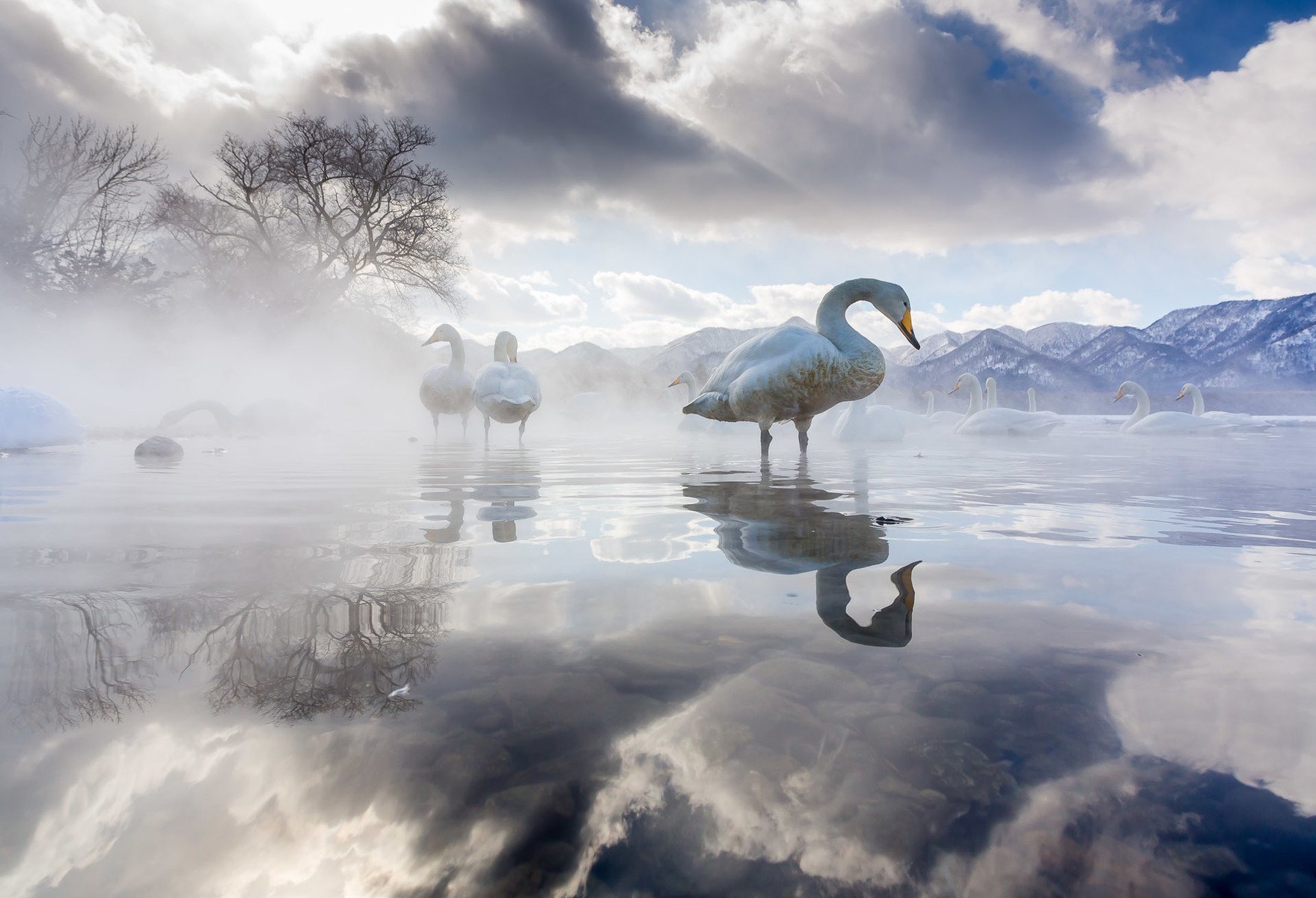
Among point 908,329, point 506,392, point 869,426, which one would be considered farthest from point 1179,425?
point 506,392

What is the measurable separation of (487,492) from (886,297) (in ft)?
15.6

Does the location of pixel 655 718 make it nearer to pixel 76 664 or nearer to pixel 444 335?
pixel 76 664

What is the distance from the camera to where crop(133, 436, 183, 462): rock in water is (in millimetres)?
6246

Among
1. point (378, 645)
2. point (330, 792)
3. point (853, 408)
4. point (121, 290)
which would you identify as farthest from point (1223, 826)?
point (121, 290)

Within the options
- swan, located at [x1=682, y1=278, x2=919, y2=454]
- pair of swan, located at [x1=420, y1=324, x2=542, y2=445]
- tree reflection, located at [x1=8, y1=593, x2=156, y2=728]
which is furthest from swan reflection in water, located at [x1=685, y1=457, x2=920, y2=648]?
pair of swan, located at [x1=420, y1=324, x2=542, y2=445]

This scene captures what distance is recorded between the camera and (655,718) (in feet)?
3.11

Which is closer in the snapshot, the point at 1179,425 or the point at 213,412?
the point at 213,412

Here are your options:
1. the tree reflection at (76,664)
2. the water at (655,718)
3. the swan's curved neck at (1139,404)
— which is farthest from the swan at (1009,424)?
the tree reflection at (76,664)

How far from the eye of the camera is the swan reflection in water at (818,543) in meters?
1.39

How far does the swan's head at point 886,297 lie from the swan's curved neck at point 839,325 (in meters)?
0.05

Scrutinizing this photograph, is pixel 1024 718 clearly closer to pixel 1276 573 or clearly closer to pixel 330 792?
pixel 330 792

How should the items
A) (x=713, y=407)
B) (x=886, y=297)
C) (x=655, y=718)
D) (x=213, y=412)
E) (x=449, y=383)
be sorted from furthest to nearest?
(x=213, y=412) < (x=449, y=383) < (x=713, y=407) < (x=886, y=297) < (x=655, y=718)

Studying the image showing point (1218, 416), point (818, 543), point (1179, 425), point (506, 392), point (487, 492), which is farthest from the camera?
point (1218, 416)

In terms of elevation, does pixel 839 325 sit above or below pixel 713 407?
above
